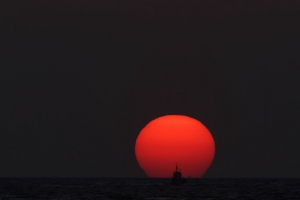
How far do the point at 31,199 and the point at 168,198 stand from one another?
86.0 ft

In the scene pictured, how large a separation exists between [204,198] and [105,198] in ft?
64.6

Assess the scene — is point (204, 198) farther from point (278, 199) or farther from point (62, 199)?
point (62, 199)

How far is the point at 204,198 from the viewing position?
156750mm

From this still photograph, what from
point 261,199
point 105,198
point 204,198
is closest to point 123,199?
point 105,198

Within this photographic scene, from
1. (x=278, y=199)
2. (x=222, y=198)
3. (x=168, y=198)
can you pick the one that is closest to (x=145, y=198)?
(x=168, y=198)

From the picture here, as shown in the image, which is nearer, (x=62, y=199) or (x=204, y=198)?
(x=62, y=199)

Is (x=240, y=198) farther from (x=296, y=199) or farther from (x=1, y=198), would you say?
(x=1, y=198)

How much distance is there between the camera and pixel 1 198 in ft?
493

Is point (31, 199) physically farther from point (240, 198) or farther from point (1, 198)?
point (240, 198)

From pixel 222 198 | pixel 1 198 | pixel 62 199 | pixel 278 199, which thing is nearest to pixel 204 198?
pixel 222 198

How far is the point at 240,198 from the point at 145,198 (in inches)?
755

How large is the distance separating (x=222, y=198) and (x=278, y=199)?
36.5 ft

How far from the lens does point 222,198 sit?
156m

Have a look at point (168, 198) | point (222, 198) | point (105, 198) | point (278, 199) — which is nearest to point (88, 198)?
point (105, 198)
